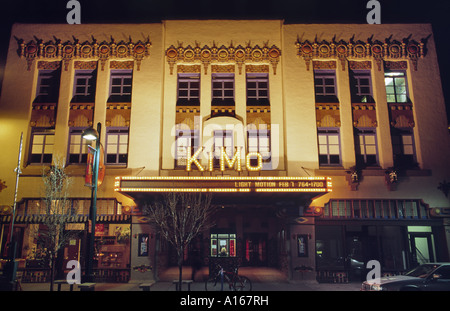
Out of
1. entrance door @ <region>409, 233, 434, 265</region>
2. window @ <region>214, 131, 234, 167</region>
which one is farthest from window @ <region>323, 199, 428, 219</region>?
window @ <region>214, 131, 234, 167</region>

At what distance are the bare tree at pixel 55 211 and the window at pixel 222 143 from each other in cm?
844

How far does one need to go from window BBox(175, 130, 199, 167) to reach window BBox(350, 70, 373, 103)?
1013 cm

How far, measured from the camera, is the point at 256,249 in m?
24.7

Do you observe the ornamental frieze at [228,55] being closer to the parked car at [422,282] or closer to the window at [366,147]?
the window at [366,147]

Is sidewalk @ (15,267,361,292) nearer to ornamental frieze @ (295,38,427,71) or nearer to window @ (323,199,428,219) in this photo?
window @ (323,199,428,219)

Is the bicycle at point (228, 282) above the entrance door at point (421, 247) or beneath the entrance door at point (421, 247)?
beneath

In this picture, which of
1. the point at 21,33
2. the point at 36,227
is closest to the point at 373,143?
the point at 36,227

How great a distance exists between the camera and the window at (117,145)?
2027cm

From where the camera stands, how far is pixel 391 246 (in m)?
19.1

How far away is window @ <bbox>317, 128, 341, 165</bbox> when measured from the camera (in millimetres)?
20266

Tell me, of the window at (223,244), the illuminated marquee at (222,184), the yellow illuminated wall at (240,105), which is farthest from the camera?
the window at (223,244)

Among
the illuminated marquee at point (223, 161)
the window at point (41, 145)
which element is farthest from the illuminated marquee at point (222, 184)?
the window at point (41, 145)

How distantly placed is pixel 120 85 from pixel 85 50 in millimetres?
3117
